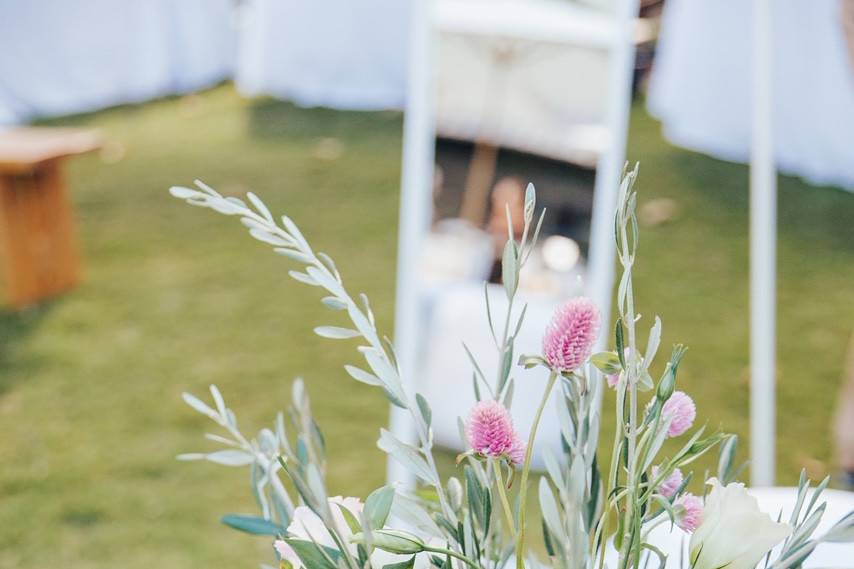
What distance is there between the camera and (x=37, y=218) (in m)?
2.73

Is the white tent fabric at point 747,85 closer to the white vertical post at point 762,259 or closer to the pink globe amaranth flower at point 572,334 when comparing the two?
the white vertical post at point 762,259

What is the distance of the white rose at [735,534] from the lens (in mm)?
359

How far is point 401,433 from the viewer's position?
183 cm

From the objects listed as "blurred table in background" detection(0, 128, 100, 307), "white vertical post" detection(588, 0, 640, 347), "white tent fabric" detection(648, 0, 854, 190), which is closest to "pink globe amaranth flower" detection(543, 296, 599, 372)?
"white vertical post" detection(588, 0, 640, 347)

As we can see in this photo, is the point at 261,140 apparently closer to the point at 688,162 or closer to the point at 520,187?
the point at 688,162

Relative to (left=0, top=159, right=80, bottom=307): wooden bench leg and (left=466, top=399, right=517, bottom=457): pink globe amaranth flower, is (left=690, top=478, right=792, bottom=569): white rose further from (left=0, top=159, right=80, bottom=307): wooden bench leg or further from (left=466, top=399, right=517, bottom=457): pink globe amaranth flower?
(left=0, top=159, right=80, bottom=307): wooden bench leg

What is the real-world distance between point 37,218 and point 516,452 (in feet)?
8.67

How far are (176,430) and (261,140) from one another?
7.62 feet

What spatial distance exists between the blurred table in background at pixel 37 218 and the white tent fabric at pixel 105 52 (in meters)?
0.42

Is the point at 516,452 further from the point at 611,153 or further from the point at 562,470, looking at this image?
the point at 611,153

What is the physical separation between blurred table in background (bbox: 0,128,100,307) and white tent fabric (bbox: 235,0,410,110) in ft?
6.99

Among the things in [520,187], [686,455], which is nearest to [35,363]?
[520,187]

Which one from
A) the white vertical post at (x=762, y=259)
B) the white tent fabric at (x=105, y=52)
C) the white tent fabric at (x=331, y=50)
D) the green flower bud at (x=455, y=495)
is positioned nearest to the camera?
the green flower bud at (x=455, y=495)

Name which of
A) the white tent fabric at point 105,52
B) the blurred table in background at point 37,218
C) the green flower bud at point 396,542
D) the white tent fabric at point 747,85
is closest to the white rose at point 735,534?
the green flower bud at point 396,542
